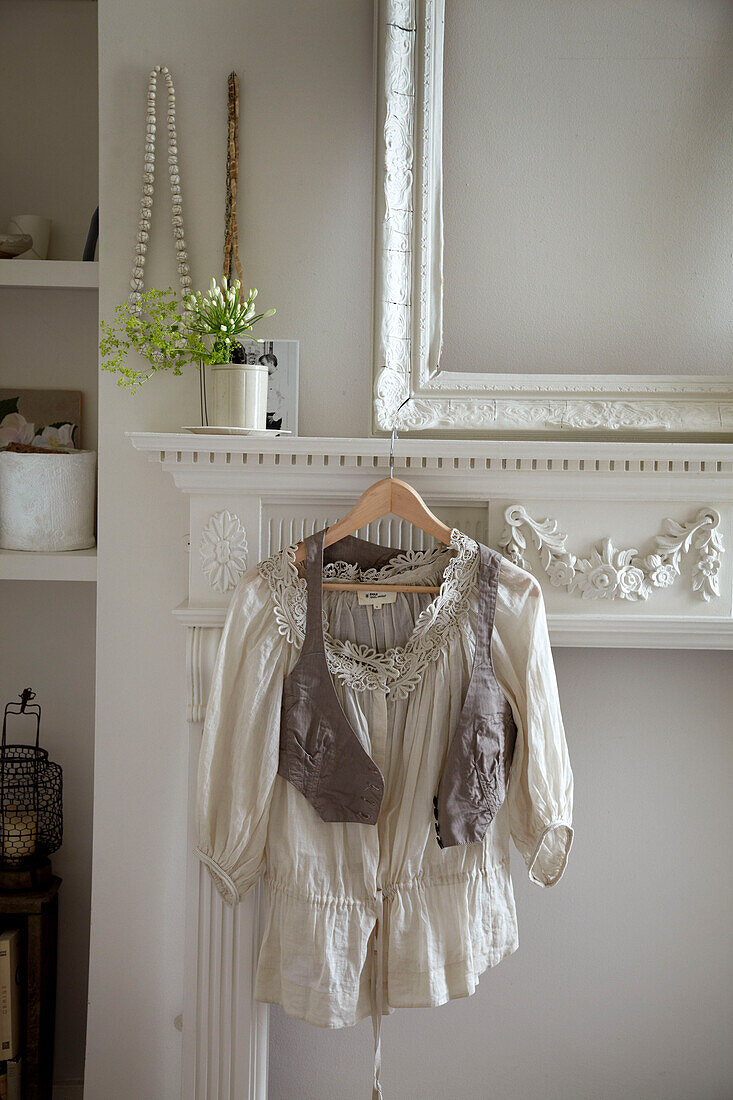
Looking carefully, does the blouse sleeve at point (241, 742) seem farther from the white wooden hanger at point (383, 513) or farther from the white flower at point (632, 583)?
the white flower at point (632, 583)

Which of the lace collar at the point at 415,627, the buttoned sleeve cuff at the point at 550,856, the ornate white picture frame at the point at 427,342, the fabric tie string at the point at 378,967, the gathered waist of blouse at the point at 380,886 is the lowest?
the fabric tie string at the point at 378,967

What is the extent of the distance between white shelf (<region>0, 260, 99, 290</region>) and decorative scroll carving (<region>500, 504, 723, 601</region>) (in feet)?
2.78

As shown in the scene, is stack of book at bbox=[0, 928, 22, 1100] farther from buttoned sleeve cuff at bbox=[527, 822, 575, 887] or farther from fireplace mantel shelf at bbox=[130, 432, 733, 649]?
buttoned sleeve cuff at bbox=[527, 822, 575, 887]

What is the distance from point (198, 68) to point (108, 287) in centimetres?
39

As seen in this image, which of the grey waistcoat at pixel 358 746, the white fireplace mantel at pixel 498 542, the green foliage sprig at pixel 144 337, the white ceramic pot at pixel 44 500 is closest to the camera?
the grey waistcoat at pixel 358 746

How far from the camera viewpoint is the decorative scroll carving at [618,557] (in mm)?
1227

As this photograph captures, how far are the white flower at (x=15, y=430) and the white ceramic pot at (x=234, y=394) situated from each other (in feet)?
1.87

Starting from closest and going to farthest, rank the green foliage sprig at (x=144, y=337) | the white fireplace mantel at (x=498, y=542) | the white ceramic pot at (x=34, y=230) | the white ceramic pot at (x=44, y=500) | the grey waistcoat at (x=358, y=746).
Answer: the grey waistcoat at (x=358, y=746), the white fireplace mantel at (x=498, y=542), the green foliage sprig at (x=144, y=337), the white ceramic pot at (x=44, y=500), the white ceramic pot at (x=34, y=230)

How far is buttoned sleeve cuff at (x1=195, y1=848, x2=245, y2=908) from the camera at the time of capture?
1112 mm

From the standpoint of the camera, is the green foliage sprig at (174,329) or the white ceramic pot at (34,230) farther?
the white ceramic pot at (34,230)

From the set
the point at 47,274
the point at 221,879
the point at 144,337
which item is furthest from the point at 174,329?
the point at 221,879

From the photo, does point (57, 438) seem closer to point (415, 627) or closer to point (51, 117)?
point (51, 117)

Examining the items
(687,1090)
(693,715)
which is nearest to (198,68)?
(693,715)

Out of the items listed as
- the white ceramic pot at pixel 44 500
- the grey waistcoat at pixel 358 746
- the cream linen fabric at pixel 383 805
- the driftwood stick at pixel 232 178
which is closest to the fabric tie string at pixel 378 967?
the cream linen fabric at pixel 383 805
